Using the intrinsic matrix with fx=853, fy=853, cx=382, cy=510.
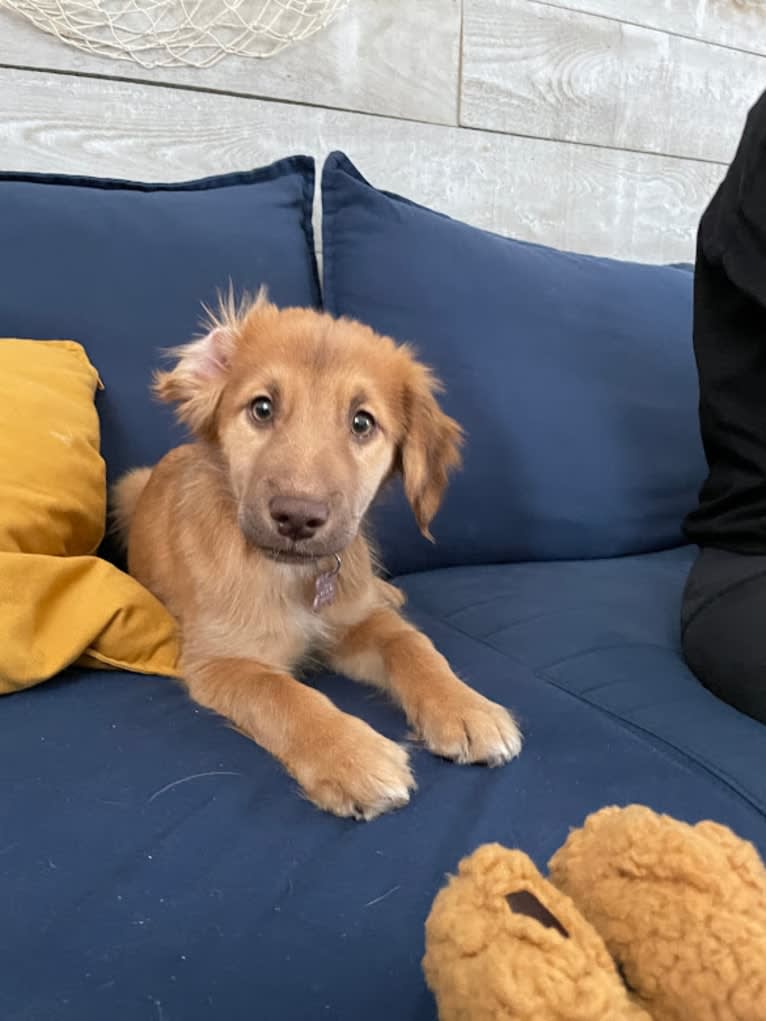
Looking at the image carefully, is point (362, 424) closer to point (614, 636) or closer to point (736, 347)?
point (614, 636)

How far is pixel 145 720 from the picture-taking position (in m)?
1.14

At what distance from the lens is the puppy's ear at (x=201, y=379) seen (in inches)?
56.2

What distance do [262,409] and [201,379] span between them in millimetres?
140

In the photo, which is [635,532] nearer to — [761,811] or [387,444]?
[387,444]

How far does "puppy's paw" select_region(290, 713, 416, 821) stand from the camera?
3.14 feet

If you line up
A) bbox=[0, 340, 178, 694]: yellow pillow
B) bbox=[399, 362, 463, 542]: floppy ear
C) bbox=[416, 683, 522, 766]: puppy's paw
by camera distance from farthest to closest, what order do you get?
bbox=[399, 362, 463, 542]: floppy ear
bbox=[0, 340, 178, 694]: yellow pillow
bbox=[416, 683, 522, 766]: puppy's paw

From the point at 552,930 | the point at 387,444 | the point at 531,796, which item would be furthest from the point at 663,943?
the point at 387,444

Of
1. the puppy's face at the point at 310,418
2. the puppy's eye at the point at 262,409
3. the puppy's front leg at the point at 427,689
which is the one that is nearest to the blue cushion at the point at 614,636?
the puppy's front leg at the point at 427,689

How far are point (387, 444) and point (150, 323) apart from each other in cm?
56

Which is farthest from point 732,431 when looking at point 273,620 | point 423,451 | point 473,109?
point 473,109

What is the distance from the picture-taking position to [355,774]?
98cm

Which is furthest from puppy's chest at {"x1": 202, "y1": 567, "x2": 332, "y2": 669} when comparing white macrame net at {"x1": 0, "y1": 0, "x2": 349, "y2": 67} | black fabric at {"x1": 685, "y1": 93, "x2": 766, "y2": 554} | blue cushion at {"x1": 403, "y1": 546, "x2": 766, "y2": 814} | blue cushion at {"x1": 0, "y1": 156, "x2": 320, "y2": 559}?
white macrame net at {"x1": 0, "y1": 0, "x2": 349, "y2": 67}

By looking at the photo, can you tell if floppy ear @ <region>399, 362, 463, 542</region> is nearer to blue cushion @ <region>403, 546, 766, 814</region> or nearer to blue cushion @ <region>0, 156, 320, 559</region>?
blue cushion @ <region>403, 546, 766, 814</region>

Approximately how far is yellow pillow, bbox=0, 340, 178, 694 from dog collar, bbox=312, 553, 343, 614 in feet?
0.82
